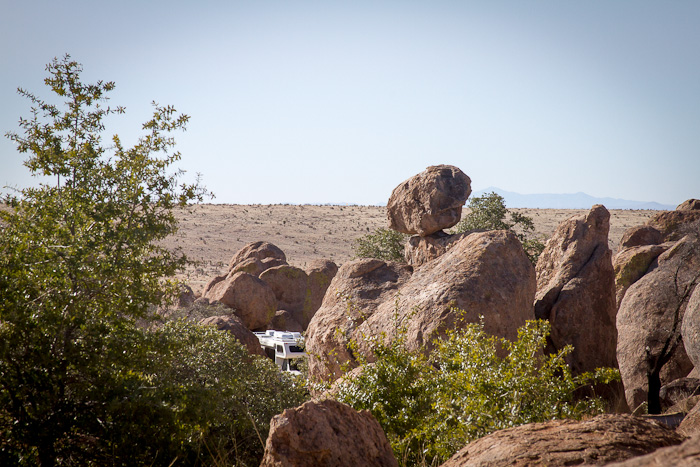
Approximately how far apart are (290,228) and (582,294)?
60.1 metres

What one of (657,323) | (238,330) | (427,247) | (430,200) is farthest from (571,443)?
(657,323)

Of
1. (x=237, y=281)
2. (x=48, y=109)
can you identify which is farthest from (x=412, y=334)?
(x=237, y=281)

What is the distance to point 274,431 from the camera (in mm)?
4977

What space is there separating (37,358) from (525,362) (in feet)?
16.5

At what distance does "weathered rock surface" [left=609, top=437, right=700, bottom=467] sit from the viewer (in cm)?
226

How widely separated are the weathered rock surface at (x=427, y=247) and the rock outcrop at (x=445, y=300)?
2.35m

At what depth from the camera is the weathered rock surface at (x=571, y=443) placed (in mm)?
3896

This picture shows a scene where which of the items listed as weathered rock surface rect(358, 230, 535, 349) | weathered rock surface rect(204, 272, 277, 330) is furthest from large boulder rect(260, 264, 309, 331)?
weathered rock surface rect(358, 230, 535, 349)

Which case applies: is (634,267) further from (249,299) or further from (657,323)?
(249,299)

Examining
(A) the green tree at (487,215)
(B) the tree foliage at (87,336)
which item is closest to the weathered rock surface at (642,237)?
(A) the green tree at (487,215)

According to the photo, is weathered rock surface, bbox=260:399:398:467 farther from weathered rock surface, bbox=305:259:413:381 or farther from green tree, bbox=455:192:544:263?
green tree, bbox=455:192:544:263

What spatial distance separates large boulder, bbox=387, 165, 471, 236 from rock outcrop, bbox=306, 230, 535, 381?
3104 mm

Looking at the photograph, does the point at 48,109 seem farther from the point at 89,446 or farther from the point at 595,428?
the point at 595,428

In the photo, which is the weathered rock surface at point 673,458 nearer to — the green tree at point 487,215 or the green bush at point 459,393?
the green bush at point 459,393
